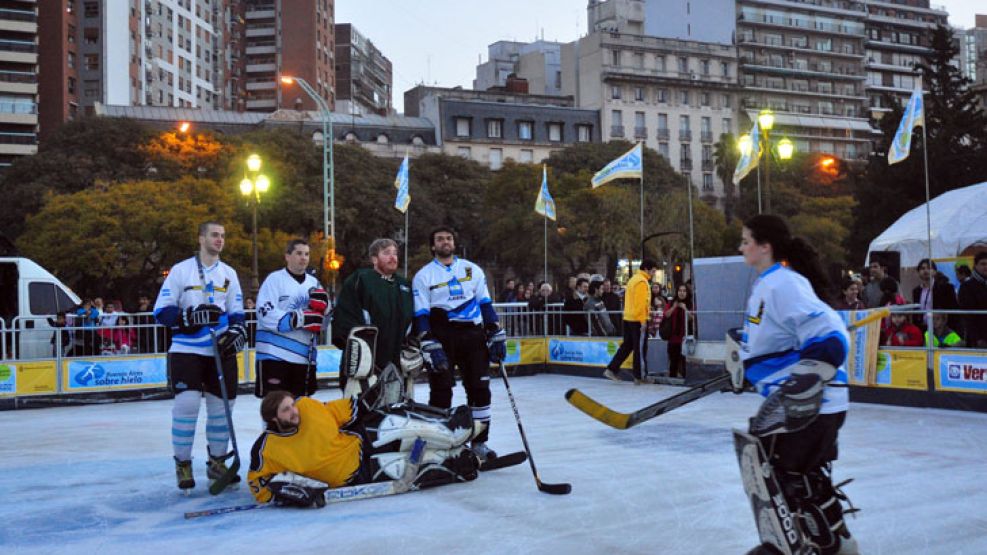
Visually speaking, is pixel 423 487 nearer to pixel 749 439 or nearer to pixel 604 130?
pixel 749 439

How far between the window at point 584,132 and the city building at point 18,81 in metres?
42.0

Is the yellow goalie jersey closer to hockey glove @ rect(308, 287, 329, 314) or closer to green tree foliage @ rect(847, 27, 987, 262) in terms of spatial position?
hockey glove @ rect(308, 287, 329, 314)

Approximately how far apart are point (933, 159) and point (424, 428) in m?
39.1

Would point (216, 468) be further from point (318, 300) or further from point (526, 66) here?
point (526, 66)

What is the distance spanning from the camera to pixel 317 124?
7531cm

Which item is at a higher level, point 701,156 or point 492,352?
point 701,156

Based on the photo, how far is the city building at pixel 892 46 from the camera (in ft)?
368

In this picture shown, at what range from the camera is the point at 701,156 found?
8931 centimetres

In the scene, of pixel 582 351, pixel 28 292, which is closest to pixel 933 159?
pixel 582 351

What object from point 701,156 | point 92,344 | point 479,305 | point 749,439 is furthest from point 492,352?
point 701,156

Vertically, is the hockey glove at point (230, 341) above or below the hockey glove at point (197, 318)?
below

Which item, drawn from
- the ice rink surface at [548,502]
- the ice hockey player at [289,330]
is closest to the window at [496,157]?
the ice rink surface at [548,502]

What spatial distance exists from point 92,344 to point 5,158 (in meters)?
62.5

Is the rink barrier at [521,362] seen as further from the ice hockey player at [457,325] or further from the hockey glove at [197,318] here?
the hockey glove at [197,318]
